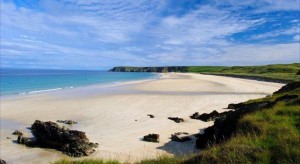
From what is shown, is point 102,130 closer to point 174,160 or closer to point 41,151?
point 41,151

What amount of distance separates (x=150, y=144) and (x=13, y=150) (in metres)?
6.41

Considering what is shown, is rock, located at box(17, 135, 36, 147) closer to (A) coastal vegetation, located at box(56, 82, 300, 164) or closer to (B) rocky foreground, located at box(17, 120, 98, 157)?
(B) rocky foreground, located at box(17, 120, 98, 157)

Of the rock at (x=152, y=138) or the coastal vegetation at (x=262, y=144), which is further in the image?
the rock at (x=152, y=138)

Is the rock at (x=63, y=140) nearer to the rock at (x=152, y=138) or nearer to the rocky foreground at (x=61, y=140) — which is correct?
the rocky foreground at (x=61, y=140)

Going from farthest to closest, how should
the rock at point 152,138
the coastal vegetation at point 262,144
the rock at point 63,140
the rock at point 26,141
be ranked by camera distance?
the rock at point 152,138 → the rock at point 26,141 → the rock at point 63,140 → the coastal vegetation at point 262,144

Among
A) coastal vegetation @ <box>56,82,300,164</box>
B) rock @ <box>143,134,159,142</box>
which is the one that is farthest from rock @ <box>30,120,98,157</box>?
coastal vegetation @ <box>56,82,300,164</box>

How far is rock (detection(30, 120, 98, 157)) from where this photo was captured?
44.6 feet

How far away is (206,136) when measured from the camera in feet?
46.2

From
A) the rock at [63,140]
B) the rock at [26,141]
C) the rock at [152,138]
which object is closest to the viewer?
the rock at [63,140]

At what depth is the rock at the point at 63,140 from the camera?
13.6 metres

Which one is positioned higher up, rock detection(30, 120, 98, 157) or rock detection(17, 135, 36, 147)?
rock detection(30, 120, 98, 157)

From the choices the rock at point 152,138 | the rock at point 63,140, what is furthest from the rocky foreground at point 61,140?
the rock at point 152,138

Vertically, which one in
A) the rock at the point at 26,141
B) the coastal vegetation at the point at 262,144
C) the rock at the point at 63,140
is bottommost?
the rock at the point at 26,141

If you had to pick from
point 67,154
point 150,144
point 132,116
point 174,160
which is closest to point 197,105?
point 132,116
